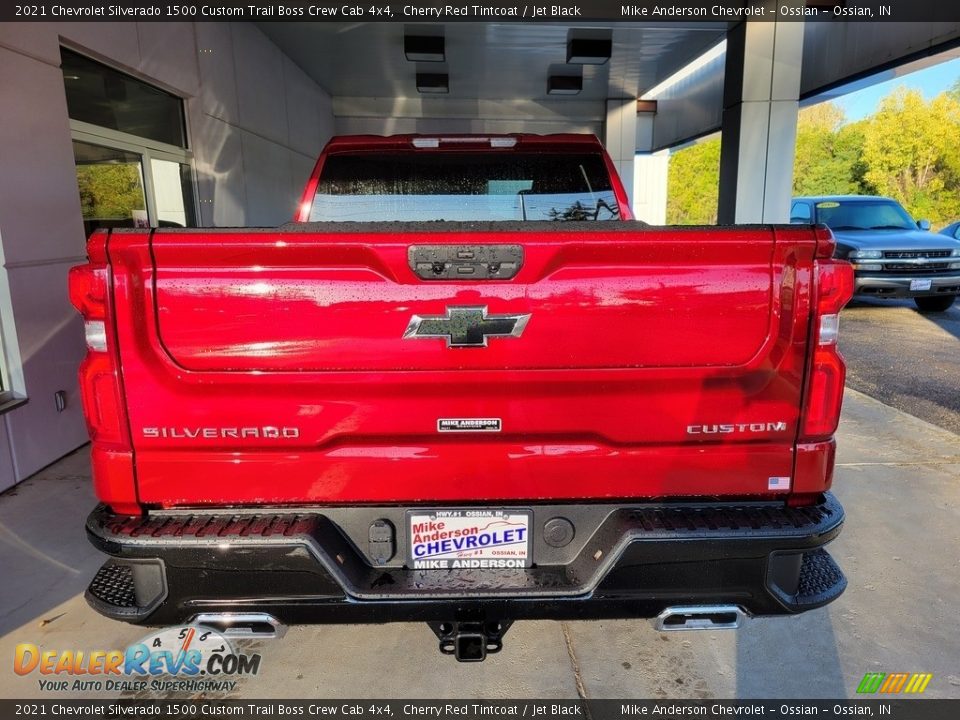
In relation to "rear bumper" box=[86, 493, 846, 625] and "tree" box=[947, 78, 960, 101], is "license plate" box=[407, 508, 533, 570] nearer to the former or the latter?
"rear bumper" box=[86, 493, 846, 625]

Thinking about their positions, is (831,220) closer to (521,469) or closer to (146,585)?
(521,469)

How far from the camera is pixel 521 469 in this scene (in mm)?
2010

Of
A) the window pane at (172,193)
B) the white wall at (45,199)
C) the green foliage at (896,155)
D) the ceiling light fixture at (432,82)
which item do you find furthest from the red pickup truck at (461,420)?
the green foliage at (896,155)

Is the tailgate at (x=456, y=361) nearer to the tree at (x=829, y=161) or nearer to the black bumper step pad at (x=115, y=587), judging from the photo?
the black bumper step pad at (x=115, y=587)

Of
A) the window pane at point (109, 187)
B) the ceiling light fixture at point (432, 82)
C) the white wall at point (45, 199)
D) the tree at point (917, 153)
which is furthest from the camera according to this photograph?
the tree at point (917, 153)

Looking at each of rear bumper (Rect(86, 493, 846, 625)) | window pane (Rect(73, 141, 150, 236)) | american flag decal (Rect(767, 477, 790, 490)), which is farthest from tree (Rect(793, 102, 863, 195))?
rear bumper (Rect(86, 493, 846, 625))

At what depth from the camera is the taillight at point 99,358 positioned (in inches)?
73.4

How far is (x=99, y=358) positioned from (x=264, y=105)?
359 inches

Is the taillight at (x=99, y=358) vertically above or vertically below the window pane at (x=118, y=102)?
below

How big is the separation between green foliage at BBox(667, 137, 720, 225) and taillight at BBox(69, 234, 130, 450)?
158ft

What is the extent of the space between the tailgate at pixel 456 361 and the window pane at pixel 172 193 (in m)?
5.47

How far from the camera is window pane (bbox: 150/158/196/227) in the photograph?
21.9 feet

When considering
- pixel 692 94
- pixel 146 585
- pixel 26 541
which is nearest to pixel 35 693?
pixel 146 585

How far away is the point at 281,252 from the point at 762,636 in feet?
8.54
